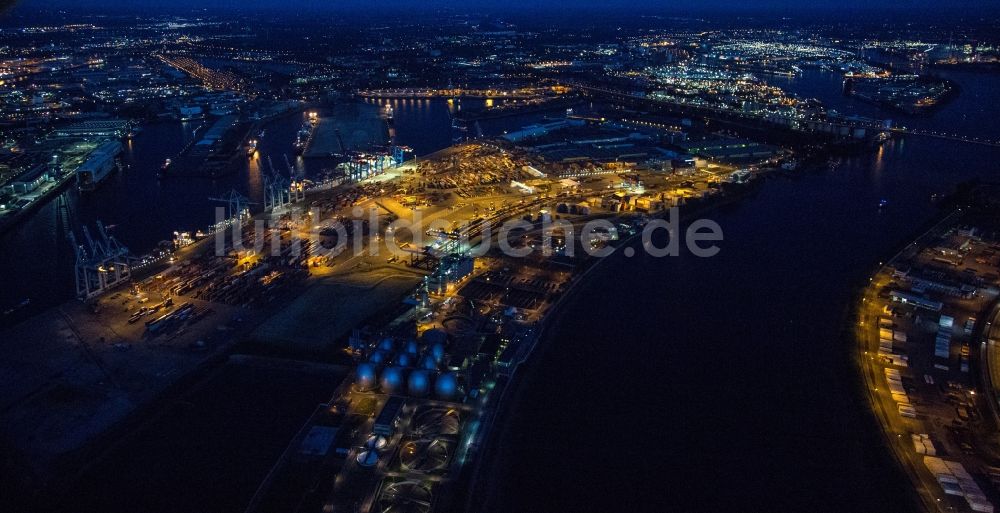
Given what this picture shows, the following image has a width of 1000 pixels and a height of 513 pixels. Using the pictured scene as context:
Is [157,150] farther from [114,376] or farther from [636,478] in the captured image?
[636,478]

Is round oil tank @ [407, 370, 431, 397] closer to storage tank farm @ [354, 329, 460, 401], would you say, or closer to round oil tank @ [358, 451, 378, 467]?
storage tank farm @ [354, 329, 460, 401]

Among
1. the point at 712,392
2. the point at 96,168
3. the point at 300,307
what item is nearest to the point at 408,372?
the point at 300,307

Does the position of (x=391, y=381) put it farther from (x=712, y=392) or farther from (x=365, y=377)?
(x=712, y=392)

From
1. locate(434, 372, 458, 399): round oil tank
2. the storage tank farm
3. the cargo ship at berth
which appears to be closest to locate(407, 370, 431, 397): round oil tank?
the storage tank farm

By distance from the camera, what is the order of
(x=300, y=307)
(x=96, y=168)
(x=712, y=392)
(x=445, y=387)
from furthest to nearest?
(x=96, y=168)
(x=300, y=307)
(x=712, y=392)
(x=445, y=387)

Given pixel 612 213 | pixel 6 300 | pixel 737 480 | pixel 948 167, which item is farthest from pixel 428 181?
pixel 948 167

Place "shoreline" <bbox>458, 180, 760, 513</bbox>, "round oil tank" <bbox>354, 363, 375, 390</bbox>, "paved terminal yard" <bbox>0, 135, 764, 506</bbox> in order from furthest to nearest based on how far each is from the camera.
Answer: "round oil tank" <bbox>354, 363, 375, 390</bbox> < "paved terminal yard" <bbox>0, 135, 764, 506</bbox> < "shoreline" <bbox>458, 180, 760, 513</bbox>
